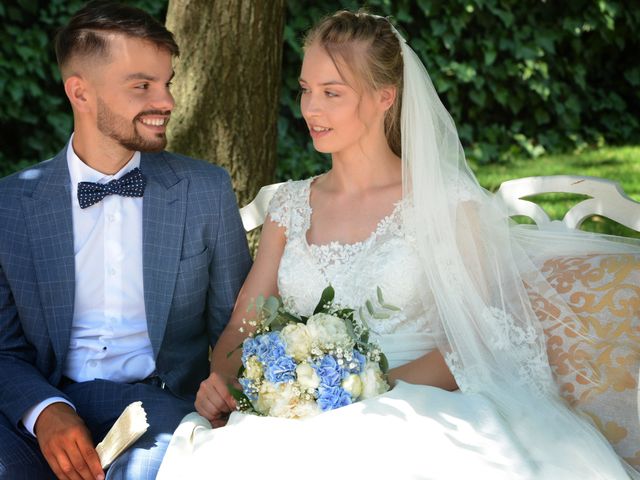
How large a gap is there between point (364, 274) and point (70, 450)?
3.91 feet

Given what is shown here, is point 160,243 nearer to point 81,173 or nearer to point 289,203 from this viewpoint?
point 81,173

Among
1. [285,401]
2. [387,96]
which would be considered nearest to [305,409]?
[285,401]

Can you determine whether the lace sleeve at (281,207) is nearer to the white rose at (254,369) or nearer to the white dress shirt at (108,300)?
the white dress shirt at (108,300)

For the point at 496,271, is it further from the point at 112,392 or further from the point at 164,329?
the point at 112,392

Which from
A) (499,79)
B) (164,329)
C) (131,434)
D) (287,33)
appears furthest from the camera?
(499,79)

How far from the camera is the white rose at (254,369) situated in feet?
9.16

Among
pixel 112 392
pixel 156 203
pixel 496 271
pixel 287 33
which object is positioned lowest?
pixel 112 392

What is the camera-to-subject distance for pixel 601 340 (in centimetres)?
318

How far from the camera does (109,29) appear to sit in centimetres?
342

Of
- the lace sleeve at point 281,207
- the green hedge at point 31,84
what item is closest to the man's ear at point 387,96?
the lace sleeve at point 281,207

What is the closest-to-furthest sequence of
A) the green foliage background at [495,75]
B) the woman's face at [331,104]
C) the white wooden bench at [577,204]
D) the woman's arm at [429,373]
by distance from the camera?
the woman's arm at [429,373] → the woman's face at [331,104] → the white wooden bench at [577,204] → the green foliage background at [495,75]

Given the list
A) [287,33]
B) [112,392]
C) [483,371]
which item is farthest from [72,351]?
[287,33]

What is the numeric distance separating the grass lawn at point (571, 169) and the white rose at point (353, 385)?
3971 millimetres

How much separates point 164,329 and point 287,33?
14.6 ft
